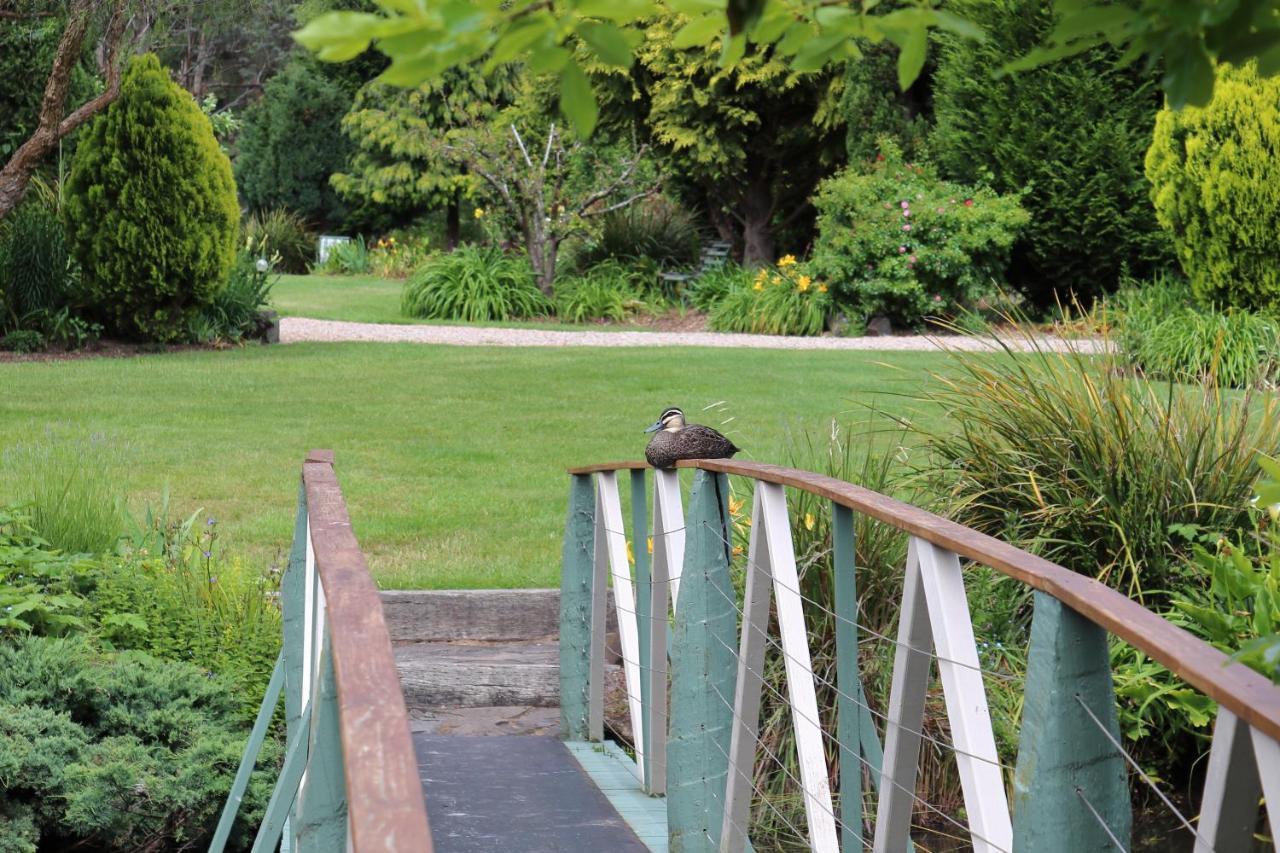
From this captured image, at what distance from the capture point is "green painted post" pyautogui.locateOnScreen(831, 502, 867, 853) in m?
2.82

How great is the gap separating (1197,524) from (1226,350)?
716 cm

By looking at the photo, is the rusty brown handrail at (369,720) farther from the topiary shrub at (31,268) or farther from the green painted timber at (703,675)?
the topiary shrub at (31,268)

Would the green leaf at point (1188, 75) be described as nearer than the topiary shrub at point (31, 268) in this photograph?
Yes

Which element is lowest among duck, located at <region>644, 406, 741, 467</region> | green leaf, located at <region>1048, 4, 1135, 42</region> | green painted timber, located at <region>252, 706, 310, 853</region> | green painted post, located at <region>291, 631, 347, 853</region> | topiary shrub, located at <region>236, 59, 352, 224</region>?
green painted timber, located at <region>252, 706, 310, 853</region>

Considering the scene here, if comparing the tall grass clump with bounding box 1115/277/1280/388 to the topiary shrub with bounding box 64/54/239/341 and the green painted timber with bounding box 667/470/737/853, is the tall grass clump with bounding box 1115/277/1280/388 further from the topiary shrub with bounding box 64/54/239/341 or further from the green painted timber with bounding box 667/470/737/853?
the topiary shrub with bounding box 64/54/239/341

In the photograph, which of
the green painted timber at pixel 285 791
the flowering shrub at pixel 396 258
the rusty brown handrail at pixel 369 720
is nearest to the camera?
the rusty brown handrail at pixel 369 720

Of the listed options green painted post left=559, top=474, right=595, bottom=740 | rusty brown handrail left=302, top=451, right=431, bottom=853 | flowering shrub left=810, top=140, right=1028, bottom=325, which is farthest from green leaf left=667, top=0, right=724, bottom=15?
flowering shrub left=810, top=140, right=1028, bottom=325

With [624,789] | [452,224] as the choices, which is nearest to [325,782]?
[624,789]

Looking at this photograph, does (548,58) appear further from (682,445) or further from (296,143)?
(296,143)

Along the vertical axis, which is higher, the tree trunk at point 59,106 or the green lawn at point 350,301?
the tree trunk at point 59,106

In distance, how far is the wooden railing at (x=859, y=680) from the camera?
1.48 m

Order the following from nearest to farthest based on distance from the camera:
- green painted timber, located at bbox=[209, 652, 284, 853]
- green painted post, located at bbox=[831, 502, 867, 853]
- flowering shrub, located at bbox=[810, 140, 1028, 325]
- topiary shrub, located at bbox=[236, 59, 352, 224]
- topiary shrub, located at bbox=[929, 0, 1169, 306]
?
green painted post, located at bbox=[831, 502, 867, 853] → green painted timber, located at bbox=[209, 652, 284, 853] → topiary shrub, located at bbox=[929, 0, 1169, 306] → flowering shrub, located at bbox=[810, 140, 1028, 325] → topiary shrub, located at bbox=[236, 59, 352, 224]

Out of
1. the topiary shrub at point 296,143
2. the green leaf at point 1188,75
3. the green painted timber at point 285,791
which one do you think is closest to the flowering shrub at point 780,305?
the green painted timber at point 285,791

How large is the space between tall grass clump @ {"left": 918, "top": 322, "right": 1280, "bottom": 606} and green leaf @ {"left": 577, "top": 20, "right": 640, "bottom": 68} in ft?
12.0
